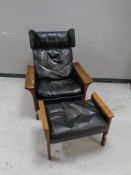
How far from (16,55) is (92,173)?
225 centimetres

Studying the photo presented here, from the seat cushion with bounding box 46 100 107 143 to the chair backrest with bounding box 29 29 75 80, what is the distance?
701 mm

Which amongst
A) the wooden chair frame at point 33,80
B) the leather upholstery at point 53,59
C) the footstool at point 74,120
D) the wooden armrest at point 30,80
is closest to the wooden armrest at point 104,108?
the footstool at point 74,120

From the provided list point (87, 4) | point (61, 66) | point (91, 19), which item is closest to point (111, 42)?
point (91, 19)

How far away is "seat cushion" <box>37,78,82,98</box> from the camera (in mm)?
2074

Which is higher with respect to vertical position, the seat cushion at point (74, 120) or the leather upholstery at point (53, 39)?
the leather upholstery at point (53, 39)

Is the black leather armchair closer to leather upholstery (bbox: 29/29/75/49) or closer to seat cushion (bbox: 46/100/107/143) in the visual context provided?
leather upholstery (bbox: 29/29/75/49)

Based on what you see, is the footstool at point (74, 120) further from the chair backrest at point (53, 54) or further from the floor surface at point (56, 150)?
the chair backrest at point (53, 54)

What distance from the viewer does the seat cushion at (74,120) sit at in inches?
62.9

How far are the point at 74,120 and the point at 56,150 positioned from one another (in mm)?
431

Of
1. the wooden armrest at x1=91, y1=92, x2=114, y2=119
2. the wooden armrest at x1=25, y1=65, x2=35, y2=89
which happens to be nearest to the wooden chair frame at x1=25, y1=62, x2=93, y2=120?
the wooden armrest at x1=25, y1=65, x2=35, y2=89

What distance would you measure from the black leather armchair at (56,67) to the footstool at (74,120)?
284 millimetres

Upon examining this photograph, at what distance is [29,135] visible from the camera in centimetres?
201

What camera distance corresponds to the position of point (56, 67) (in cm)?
251

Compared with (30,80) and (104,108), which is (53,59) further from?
(104,108)
